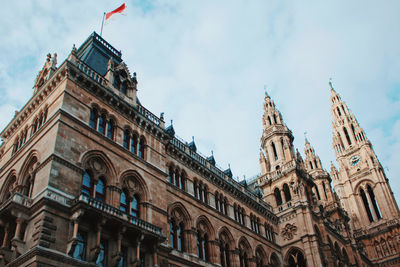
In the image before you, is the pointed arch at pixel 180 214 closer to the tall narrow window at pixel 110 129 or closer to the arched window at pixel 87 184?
the tall narrow window at pixel 110 129

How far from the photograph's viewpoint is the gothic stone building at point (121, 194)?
63.3 feet

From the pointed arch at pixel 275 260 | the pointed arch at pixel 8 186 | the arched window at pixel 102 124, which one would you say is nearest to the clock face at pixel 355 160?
the pointed arch at pixel 275 260

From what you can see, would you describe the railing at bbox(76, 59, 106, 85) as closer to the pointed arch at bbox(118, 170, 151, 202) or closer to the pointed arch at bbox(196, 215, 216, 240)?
the pointed arch at bbox(118, 170, 151, 202)

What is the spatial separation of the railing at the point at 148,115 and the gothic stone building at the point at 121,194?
0.13 metres

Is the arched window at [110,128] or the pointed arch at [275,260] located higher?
the arched window at [110,128]

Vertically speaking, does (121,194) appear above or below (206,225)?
below

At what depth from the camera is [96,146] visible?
23328 millimetres

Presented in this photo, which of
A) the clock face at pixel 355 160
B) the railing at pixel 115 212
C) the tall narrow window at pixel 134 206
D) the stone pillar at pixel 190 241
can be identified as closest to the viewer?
the railing at pixel 115 212

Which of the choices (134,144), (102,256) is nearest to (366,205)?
(134,144)

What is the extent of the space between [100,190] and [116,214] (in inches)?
99.8

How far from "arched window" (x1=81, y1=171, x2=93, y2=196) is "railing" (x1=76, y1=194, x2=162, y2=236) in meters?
1.74

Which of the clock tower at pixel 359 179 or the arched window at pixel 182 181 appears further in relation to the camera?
the clock tower at pixel 359 179

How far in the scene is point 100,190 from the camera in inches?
890

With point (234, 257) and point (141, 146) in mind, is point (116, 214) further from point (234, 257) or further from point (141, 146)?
point (234, 257)
